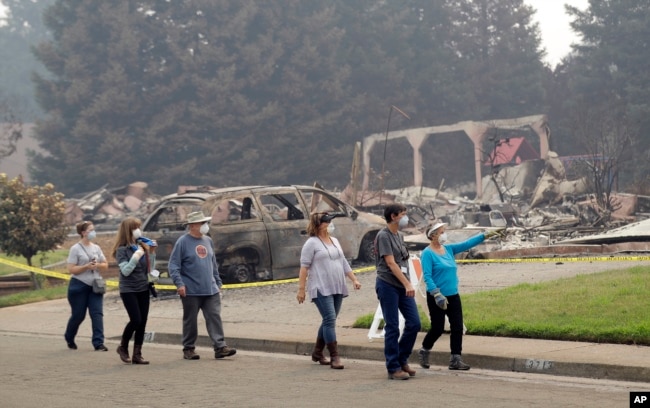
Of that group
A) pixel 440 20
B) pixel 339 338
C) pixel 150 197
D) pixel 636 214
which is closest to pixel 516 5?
pixel 440 20

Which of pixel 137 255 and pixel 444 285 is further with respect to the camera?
pixel 137 255

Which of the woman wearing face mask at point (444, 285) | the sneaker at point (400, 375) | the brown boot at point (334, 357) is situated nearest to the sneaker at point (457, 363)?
the woman wearing face mask at point (444, 285)

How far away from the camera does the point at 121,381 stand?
10.4 m

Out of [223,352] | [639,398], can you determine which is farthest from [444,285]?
[223,352]

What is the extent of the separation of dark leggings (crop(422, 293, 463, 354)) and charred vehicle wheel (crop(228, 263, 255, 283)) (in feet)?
29.6

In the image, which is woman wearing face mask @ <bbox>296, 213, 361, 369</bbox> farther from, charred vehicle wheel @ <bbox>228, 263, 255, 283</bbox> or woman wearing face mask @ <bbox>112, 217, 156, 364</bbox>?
charred vehicle wheel @ <bbox>228, 263, 255, 283</bbox>

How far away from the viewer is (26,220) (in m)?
24.1

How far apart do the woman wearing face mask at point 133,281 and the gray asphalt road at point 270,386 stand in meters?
0.27

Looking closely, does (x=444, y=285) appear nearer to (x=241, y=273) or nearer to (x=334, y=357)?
(x=334, y=357)

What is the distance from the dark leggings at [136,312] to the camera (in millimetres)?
12062

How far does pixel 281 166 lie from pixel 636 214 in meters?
30.8

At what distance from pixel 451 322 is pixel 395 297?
621mm

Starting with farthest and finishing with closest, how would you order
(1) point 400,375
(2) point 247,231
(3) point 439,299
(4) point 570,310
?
(2) point 247,231
(4) point 570,310
(3) point 439,299
(1) point 400,375

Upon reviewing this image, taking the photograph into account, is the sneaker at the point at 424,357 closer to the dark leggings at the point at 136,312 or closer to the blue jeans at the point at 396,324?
the blue jeans at the point at 396,324
